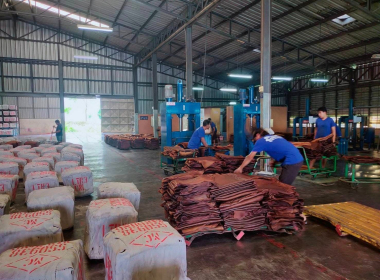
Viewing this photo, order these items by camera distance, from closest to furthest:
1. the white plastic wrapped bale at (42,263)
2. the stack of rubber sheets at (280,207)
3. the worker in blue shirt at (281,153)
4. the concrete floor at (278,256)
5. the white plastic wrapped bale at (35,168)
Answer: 1. the white plastic wrapped bale at (42,263)
2. the concrete floor at (278,256)
3. the stack of rubber sheets at (280,207)
4. the worker in blue shirt at (281,153)
5. the white plastic wrapped bale at (35,168)

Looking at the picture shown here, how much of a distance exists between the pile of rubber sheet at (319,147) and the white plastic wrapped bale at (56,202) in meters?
6.33

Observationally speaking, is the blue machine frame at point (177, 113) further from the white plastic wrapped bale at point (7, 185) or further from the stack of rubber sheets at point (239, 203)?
the stack of rubber sheets at point (239, 203)

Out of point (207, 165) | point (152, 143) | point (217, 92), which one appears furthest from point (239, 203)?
point (217, 92)

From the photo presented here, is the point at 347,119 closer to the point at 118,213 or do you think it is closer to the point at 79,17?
the point at 118,213

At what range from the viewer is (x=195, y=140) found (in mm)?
8430

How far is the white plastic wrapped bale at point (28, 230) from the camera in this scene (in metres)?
2.94

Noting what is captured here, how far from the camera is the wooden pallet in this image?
12.7 ft

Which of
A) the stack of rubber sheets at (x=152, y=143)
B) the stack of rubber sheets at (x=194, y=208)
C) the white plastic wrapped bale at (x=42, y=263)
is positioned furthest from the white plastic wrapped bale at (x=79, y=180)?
the stack of rubber sheets at (x=152, y=143)

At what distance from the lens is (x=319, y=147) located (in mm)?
7898

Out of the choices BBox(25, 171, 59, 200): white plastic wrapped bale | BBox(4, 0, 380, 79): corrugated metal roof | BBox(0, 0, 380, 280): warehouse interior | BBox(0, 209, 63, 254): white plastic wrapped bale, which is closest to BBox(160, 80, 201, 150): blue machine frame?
BBox(0, 0, 380, 280): warehouse interior

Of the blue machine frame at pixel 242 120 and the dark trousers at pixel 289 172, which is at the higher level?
the blue machine frame at pixel 242 120

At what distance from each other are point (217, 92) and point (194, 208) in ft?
91.1

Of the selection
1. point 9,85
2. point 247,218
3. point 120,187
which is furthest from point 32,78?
point 247,218

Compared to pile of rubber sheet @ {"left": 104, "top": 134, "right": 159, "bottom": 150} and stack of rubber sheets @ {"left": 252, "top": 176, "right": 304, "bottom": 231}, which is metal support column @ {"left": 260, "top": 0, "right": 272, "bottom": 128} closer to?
stack of rubber sheets @ {"left": 252, "top": 176, "right": 304, "bottom": 231}
